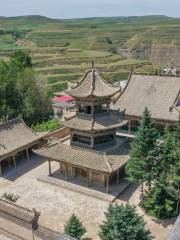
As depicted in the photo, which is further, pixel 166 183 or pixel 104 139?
pixel 104 139

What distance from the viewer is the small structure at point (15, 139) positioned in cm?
2973

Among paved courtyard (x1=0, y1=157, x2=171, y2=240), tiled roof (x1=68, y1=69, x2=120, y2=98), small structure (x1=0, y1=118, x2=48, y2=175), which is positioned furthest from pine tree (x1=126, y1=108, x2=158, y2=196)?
small structure (x1=0, y1=118, x2=48, y2=175)

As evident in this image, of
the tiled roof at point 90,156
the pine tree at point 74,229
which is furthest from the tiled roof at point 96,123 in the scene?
the pine tree at point 74,229

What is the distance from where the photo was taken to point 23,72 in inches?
1699

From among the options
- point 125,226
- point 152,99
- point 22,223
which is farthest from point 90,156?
point 152,99

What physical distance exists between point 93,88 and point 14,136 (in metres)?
9.75

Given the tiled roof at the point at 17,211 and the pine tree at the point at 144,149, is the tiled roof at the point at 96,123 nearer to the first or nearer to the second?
the pine tree at the point at 144,149

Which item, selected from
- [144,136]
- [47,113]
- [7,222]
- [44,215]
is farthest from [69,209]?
[47,113]

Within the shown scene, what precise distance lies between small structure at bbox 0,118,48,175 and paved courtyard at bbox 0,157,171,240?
72.2 inches

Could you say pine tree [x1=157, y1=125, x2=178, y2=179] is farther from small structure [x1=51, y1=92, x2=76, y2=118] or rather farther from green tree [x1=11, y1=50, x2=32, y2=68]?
green tree [x1=11, y1=50, x2=32, y2=68]

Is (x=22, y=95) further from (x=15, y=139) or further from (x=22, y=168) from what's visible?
(x=22, y=168)

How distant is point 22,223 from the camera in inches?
749

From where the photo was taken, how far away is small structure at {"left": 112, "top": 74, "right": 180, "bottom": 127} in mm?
32156

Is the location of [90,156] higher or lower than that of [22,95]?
lower
